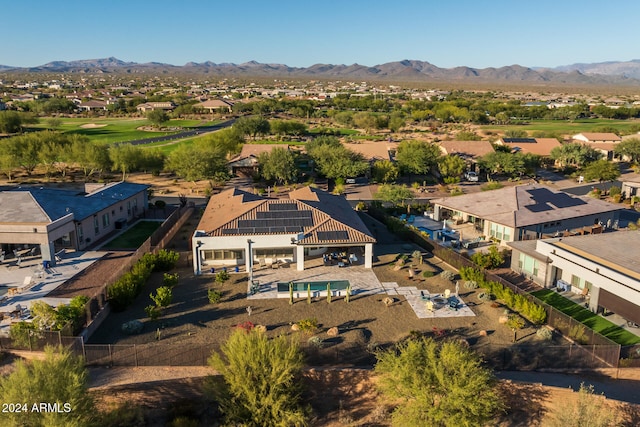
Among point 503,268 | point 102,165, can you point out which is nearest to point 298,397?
point 503,268


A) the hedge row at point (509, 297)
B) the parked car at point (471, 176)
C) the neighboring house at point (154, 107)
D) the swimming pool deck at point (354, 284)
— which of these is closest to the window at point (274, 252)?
the swimming pool deck at point (354, 284)

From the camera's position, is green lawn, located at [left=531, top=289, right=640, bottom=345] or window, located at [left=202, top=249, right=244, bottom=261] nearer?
green lawn, located at [left=531, top=289, right=640, bottom=345]

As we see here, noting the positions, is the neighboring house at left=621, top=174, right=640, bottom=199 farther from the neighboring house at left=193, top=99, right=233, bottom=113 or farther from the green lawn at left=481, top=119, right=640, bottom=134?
the neighboring house at left=193, top=99, right=233, bottom=113

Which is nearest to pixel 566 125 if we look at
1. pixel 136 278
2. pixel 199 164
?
pixel 199 164

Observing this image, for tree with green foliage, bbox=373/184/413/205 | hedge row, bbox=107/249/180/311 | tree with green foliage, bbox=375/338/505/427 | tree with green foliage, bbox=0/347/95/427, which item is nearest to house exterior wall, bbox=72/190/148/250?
hedge row, bbox=107/249/180/311

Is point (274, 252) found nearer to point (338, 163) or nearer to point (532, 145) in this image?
point (338, 163)

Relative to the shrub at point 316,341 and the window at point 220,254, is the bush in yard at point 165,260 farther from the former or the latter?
the shrub at point 316,341

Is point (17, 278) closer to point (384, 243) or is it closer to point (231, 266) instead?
point (231, 266)
